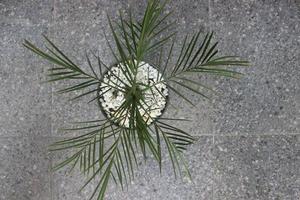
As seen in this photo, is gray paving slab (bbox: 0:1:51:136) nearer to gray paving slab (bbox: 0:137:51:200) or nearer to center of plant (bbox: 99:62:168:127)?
gray paving slab (bbox: 0:137:51:200)

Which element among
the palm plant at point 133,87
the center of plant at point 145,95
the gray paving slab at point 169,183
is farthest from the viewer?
the gray paving slab at point 169,183

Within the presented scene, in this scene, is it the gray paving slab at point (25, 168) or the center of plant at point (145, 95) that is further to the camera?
the gray paving slab at point (25, 168)

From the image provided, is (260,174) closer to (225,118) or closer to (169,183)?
(225,118)

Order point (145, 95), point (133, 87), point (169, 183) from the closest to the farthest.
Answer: point (133, 87)
point (145, 95)
point (169, 183)

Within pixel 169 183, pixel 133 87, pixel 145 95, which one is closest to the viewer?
pixel 133 87

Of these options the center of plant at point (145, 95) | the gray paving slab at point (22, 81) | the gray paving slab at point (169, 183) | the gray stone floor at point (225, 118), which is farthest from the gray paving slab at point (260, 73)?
the gray paving slab at point (22, 81)

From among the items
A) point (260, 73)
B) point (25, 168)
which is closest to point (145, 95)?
point (260, 73)

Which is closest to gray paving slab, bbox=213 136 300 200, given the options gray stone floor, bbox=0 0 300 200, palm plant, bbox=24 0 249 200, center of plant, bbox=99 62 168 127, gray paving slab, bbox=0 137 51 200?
gray stone floor, bbox=0 0 300 200

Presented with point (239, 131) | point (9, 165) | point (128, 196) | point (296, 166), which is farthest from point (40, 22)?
point (296, 166)

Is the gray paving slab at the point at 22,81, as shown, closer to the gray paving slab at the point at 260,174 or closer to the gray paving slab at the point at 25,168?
the gray paving slab at the point at 25,168
